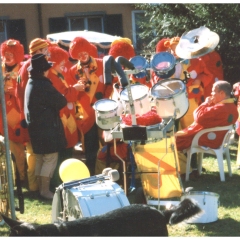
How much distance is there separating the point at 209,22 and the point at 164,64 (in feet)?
8.58

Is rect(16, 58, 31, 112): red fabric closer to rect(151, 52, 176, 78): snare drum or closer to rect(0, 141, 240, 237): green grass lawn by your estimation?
rect(0, 141, 240, 237): green grass lawn

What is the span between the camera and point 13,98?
22.2ft

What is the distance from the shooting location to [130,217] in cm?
356

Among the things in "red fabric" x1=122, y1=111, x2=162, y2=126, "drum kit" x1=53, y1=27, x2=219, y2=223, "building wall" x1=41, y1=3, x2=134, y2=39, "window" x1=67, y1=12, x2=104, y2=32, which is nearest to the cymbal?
"drum kit" x1=53, y1=27, x2=219, y2=223

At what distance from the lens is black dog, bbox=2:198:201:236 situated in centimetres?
340

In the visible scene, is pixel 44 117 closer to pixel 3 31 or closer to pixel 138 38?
pixel 138 38

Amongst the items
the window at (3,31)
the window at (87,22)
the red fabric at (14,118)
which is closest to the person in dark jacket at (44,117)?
the red fabric at (14,118)

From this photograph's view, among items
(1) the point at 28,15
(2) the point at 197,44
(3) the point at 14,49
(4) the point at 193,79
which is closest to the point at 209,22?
(4) the point at 193,79

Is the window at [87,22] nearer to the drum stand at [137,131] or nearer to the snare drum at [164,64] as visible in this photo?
the snare drum at [164,64]

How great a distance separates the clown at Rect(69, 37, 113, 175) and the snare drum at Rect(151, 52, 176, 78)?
0.77m

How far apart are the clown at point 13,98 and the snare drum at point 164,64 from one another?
1.57m

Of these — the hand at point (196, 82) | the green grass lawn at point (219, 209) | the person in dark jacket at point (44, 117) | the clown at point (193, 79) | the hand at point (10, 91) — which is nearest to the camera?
the green grass lawn at point (219, 209)

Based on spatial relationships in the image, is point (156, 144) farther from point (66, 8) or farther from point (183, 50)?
point (66, 8)

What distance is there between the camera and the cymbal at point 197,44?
6.89m
